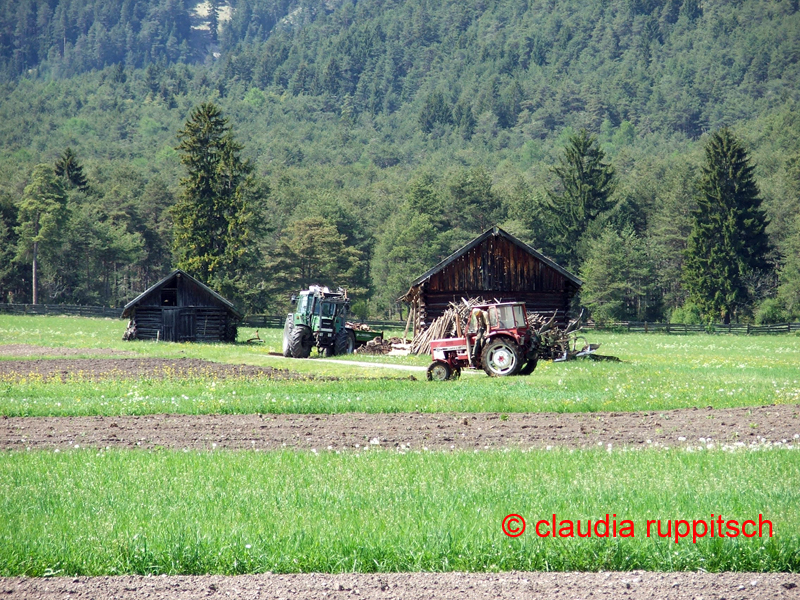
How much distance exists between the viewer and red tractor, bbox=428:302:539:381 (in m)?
26.1

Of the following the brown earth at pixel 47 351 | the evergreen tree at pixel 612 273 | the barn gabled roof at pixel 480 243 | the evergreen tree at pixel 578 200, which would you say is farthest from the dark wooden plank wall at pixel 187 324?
the evergreen tree at pixel 578 200

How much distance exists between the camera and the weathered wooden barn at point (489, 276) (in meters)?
40.6

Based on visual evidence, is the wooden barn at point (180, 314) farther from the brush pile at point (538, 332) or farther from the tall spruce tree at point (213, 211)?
the tall spruce tree at point (213, 211)

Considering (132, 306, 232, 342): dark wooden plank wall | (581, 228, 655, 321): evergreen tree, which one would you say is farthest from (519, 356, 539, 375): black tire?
(581, 228, 655, 321): evergreen tree

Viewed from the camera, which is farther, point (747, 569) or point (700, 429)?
point (700, 429)

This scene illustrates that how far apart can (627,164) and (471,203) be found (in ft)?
178

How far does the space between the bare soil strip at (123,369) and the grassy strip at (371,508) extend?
14.0 m

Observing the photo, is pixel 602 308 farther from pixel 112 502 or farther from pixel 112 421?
pixel 112 502

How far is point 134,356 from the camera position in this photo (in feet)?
118

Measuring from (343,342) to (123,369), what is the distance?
11629 millimetres

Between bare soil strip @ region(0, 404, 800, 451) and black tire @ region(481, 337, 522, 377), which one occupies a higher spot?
black tire @ region(481, 337, 522, 377)

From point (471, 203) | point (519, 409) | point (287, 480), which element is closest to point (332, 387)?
point (519, 409)

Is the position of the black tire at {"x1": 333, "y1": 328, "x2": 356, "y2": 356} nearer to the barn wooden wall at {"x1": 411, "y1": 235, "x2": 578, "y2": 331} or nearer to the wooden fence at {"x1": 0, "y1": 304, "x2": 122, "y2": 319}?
the barn wooden wall at {"x1": 411, "y1": 235, "x2": 578, "y2": 331}

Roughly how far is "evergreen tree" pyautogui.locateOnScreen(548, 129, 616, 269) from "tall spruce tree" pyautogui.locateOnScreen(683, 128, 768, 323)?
1339 cm
